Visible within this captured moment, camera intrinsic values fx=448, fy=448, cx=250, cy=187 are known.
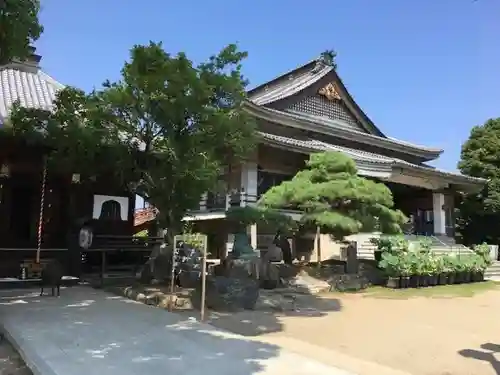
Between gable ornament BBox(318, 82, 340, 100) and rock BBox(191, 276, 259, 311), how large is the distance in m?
17.3

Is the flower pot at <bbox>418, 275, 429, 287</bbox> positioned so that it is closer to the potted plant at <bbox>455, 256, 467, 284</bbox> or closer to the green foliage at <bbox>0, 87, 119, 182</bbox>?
the potted plant at <bbox>455, 256, 467, 284</bbox>

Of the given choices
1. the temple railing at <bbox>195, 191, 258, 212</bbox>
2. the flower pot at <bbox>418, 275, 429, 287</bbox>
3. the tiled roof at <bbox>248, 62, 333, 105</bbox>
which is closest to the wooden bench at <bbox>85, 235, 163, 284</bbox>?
the temple railing at <bbox>195, 191, 258, 212</bbox>

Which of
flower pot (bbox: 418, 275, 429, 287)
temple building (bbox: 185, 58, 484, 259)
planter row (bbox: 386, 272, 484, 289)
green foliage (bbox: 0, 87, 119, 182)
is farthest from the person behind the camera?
temple building (bbox: 185, 58, 484, 259)

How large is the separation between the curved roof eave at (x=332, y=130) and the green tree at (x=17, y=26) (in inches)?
422

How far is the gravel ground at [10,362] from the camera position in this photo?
502cm

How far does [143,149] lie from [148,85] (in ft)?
6.90

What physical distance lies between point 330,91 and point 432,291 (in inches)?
543

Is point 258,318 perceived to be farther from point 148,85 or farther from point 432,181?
point 432,181

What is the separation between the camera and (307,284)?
13875 mm

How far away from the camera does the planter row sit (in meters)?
15.2

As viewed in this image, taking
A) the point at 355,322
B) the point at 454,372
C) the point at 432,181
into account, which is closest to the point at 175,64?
the point at 355,322

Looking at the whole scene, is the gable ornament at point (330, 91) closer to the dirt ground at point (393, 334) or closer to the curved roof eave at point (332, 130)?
the curved roof eave at point (332, 130)

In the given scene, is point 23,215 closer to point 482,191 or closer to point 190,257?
point 190,257

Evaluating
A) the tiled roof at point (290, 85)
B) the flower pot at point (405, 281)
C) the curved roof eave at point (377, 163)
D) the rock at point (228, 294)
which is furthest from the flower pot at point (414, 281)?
the tiled roof at point (290, 85)
